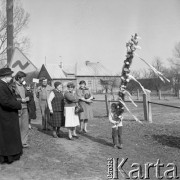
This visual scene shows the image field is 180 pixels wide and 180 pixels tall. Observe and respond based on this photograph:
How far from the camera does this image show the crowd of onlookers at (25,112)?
5449mm

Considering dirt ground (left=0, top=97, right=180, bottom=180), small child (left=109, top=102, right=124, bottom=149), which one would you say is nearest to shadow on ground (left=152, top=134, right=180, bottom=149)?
dirt ground (left=0, top=97, right=180, bottom=180)

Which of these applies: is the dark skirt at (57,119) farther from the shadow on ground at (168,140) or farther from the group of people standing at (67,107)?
the shadow on ground at (168,140)

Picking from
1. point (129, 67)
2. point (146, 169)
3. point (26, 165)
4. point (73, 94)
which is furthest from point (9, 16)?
point (146, 169)

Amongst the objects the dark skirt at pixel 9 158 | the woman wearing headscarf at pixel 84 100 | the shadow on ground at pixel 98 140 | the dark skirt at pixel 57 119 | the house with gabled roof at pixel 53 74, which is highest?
the house with gabled roof at pixel 53 74

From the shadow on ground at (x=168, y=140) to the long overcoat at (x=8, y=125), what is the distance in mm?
3625

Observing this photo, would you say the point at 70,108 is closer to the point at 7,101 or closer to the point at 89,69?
the point at 7,101

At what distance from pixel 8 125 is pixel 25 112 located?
3.93ft

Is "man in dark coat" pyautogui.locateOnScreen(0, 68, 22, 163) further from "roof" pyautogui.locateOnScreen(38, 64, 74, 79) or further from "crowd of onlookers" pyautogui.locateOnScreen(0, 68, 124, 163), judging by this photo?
"roof" pyautogui.locateOnScreen(38, 64, 74, 79)

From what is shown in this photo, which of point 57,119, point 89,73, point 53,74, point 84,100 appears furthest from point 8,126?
point 89,73

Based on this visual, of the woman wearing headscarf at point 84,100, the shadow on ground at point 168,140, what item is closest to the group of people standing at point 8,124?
the woman wearing headscarf at point 84,100

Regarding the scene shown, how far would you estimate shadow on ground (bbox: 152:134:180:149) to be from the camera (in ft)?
23.3

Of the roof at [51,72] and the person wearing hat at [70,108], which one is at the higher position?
the roof at [51,72]

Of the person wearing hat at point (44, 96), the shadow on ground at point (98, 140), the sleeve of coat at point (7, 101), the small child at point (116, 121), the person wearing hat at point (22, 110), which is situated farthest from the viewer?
the person wearing hat at point (44, 96)

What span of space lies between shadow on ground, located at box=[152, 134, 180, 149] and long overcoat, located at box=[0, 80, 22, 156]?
3625 millimetres
